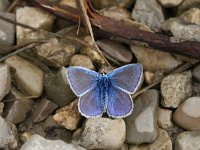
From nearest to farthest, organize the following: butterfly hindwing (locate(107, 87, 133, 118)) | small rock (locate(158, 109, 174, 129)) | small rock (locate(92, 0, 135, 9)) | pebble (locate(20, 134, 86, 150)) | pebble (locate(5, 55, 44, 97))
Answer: pebble (locate(20, 134, 86, 150)) → butterfly hindwing (locate(107, 87, 133, 118)) → small rock (locate(158, 109, 174, 129)) → pebble (locate(5, 55, 44, 97)) → small rock (locate(92, 0, 135, 9))

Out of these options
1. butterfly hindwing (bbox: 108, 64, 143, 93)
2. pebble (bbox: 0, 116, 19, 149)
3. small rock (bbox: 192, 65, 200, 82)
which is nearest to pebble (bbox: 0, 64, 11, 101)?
pebble (bbox: 0, 116, 19, 149)

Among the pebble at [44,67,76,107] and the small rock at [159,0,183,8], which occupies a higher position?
the small rock at [159,0,183,8]

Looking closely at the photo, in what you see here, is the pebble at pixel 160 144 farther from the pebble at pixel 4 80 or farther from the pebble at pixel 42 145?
the pebble at pixel 4 80

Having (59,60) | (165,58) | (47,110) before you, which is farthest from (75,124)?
(165,58)

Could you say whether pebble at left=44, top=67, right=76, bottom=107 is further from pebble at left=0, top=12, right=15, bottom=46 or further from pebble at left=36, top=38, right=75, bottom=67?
pebble at left=0, top=12, right=15, bottom=46

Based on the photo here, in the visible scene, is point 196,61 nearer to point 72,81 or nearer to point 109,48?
point 109,48

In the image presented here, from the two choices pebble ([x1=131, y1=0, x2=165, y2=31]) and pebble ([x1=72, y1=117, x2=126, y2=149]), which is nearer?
pebble ([x1=72, y1=117, x2=126, y2=149])

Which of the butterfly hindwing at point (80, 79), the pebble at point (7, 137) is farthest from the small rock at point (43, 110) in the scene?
the butterfly hindwing at point (80, 79)
